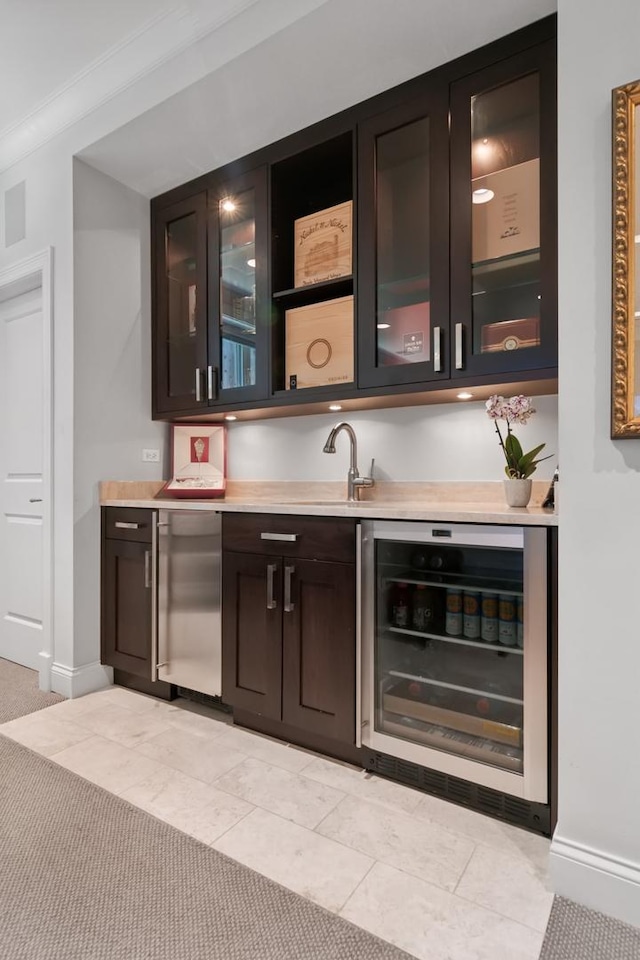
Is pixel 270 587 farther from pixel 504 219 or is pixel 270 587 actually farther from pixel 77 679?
pixel 504 219

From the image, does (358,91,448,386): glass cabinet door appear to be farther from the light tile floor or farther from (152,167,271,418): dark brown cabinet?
the light tile floor

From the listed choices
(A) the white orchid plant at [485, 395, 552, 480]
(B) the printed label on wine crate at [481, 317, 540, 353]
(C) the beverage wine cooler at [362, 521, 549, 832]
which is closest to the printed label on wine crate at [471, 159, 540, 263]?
(B) the printed label on wine crate at [481, 317, 540, 353]

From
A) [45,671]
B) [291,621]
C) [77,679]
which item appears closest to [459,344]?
[291,621]

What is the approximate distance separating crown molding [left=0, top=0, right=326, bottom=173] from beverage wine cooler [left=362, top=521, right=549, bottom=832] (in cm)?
181

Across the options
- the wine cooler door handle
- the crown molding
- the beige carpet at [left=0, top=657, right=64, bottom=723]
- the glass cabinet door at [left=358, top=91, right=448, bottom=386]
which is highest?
the crown molding

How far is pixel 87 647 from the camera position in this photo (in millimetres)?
2648

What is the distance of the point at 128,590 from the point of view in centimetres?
260

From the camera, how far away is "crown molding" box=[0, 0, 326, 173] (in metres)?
1.87

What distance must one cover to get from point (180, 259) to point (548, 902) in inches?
119

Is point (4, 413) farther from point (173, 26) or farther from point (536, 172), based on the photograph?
point (536, 172)

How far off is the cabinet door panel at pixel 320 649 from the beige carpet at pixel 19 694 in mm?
1290

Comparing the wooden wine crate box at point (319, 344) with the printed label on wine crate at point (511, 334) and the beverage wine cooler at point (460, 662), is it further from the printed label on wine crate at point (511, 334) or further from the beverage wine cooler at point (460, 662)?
the beverage wine cooler at point (460, 662)

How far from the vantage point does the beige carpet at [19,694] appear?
7.97 ft

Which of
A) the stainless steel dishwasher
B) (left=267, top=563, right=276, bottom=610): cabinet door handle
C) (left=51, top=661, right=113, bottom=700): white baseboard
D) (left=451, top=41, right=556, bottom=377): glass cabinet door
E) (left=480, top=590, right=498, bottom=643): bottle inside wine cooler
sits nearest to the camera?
(left=480, top=590, right=498, bottom=643): bottle inside wine cooler
